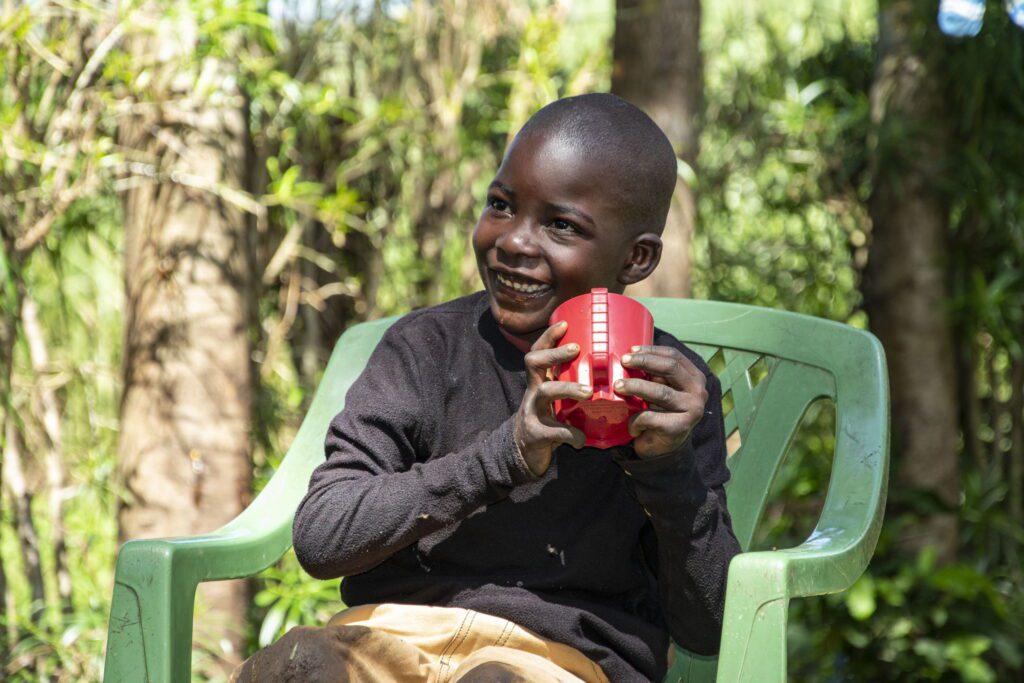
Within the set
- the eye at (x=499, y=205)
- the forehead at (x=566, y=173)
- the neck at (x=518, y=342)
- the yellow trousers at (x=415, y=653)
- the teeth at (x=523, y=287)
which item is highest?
the forehead at (x=566, y=173)

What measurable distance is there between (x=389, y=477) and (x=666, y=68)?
2.07 metres

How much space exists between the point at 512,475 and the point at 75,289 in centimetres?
249

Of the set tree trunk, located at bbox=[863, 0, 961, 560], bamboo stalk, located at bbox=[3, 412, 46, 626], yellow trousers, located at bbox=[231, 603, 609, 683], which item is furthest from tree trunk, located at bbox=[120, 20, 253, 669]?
tree trunk, located at bbox=[863, 0, 961, 560]

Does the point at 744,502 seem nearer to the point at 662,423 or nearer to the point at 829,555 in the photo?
the point at 829,555

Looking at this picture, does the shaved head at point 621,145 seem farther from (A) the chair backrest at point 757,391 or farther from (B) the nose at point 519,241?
(A) the chair backrest at point 757,391

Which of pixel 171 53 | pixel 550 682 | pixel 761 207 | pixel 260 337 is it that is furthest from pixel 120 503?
pixel 761 207

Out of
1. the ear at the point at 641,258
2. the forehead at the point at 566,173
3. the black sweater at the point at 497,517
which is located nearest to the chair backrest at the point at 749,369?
the black sweater at the point at 497,517

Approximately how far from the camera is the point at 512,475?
154 centimetres

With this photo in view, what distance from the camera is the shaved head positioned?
172 centimetres

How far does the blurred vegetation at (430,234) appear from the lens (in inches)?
107

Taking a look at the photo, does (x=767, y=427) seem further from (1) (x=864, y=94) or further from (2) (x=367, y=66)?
(1) (x=864, y=94)

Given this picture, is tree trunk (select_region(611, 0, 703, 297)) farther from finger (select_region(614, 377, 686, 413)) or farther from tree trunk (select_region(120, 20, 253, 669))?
finger (select_region(614, 377, 686, 413))

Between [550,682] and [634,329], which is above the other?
[634,329]

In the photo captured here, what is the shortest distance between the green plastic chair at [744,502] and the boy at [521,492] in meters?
0.15
